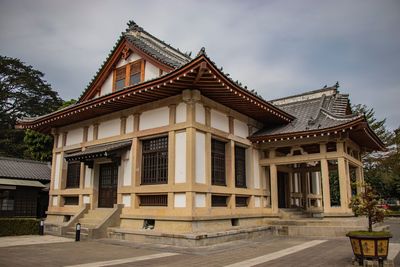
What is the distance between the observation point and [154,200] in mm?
12789

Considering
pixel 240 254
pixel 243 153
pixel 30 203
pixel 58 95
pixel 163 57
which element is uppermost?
pixel 58 95

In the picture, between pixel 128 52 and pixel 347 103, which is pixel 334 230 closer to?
pixel 347 103

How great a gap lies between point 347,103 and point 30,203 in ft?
62.2

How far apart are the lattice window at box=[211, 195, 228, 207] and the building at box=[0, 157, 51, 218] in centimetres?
1215

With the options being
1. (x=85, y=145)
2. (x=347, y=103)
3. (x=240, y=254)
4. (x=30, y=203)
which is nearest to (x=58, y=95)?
(x=30, y=203)

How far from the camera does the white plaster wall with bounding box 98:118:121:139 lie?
1480 cm

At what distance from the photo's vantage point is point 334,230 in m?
12.8

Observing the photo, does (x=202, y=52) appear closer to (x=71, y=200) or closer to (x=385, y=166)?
(x=71, y=200)

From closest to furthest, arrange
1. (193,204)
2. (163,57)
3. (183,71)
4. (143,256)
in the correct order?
(143,256)
(183,71)
(193,204)
(163,57)

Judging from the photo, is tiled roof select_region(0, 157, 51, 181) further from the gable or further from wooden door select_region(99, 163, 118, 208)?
wooden door select_region(99, 163, 118, 208)

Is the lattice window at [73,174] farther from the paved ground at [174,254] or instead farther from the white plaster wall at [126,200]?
the paved ground at [174,254]

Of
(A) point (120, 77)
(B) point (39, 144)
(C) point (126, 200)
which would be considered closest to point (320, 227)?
(C) point (126, 200)

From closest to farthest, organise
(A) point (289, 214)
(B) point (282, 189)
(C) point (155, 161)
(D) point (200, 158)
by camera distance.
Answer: (D) point (200, 158) < (C) point (155, 161) < (A) point (289, 214) < (B) point (282, 189)

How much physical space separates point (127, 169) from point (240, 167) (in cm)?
501
